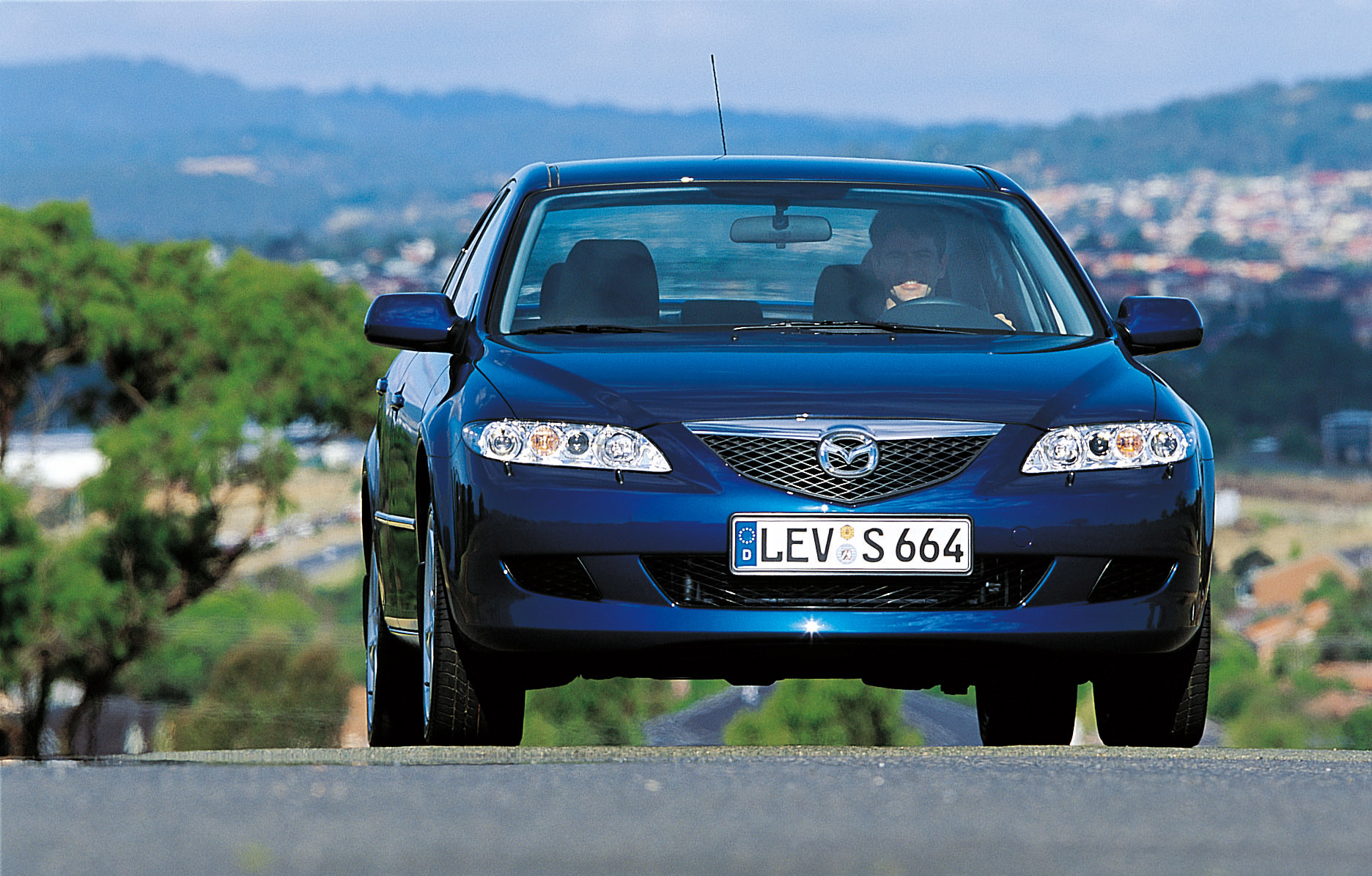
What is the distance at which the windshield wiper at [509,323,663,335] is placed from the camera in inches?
254

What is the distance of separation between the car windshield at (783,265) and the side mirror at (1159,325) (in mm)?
138

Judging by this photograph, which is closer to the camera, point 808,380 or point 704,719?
point 808,380

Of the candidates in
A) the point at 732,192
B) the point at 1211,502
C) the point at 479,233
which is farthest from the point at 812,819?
the point at 479,233

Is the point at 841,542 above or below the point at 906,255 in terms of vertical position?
below

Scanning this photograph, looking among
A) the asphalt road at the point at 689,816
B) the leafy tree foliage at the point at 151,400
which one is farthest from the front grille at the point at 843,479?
the leafy tree foliage at the point at 151,400

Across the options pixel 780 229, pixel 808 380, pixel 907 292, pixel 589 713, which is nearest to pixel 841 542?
pixel 808 380

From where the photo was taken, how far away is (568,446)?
18.9 ft

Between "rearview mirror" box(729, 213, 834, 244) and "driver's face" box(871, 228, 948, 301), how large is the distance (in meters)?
0.23

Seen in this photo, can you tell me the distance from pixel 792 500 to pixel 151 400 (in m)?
25.4

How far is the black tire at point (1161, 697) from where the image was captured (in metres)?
6.25

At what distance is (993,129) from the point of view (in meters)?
199

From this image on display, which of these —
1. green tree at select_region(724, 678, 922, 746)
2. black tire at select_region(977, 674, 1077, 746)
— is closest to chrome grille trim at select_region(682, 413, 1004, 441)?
black tire at select_region(977, 674, 1077, 746)

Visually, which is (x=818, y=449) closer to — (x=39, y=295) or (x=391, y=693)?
(x=391, y=693)

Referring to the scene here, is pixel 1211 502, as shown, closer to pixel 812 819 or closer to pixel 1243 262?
pixel 812 819
